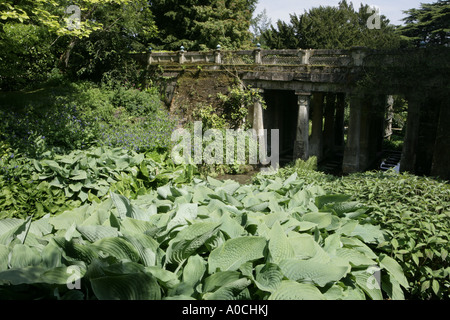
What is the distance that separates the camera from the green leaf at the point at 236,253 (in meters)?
1.75

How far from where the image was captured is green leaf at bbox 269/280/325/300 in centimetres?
158

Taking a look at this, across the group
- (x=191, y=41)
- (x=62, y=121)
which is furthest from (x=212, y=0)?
Answer: (x=62, y=121)

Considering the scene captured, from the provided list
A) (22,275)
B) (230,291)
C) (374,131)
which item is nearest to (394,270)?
(230,291)

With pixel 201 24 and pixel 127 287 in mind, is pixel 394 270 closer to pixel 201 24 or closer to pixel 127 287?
pixel 127 287

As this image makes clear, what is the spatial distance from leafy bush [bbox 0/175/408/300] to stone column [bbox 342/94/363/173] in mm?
9905

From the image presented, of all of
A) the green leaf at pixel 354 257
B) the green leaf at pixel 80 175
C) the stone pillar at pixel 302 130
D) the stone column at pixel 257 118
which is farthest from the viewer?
the stone column at pixel 257 118

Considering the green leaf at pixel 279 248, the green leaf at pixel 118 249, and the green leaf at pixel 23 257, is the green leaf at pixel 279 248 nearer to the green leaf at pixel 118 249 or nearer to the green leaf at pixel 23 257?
the green leaf at pixel 118 249

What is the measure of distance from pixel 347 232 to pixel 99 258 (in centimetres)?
161

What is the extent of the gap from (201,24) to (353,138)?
10.5 metres

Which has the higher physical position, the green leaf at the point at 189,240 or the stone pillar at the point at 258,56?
the stone pillar at the point at 258,56

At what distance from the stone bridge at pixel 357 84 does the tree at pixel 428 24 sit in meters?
9.93

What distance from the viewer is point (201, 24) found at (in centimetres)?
1783

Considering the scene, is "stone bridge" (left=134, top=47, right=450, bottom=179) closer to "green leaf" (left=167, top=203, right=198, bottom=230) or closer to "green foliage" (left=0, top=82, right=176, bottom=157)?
"green foliage" (left=0, top=82, right=176, bottom=157)

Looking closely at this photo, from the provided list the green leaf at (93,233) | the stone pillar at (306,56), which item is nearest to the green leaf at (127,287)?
the green leaf at (93,233)
